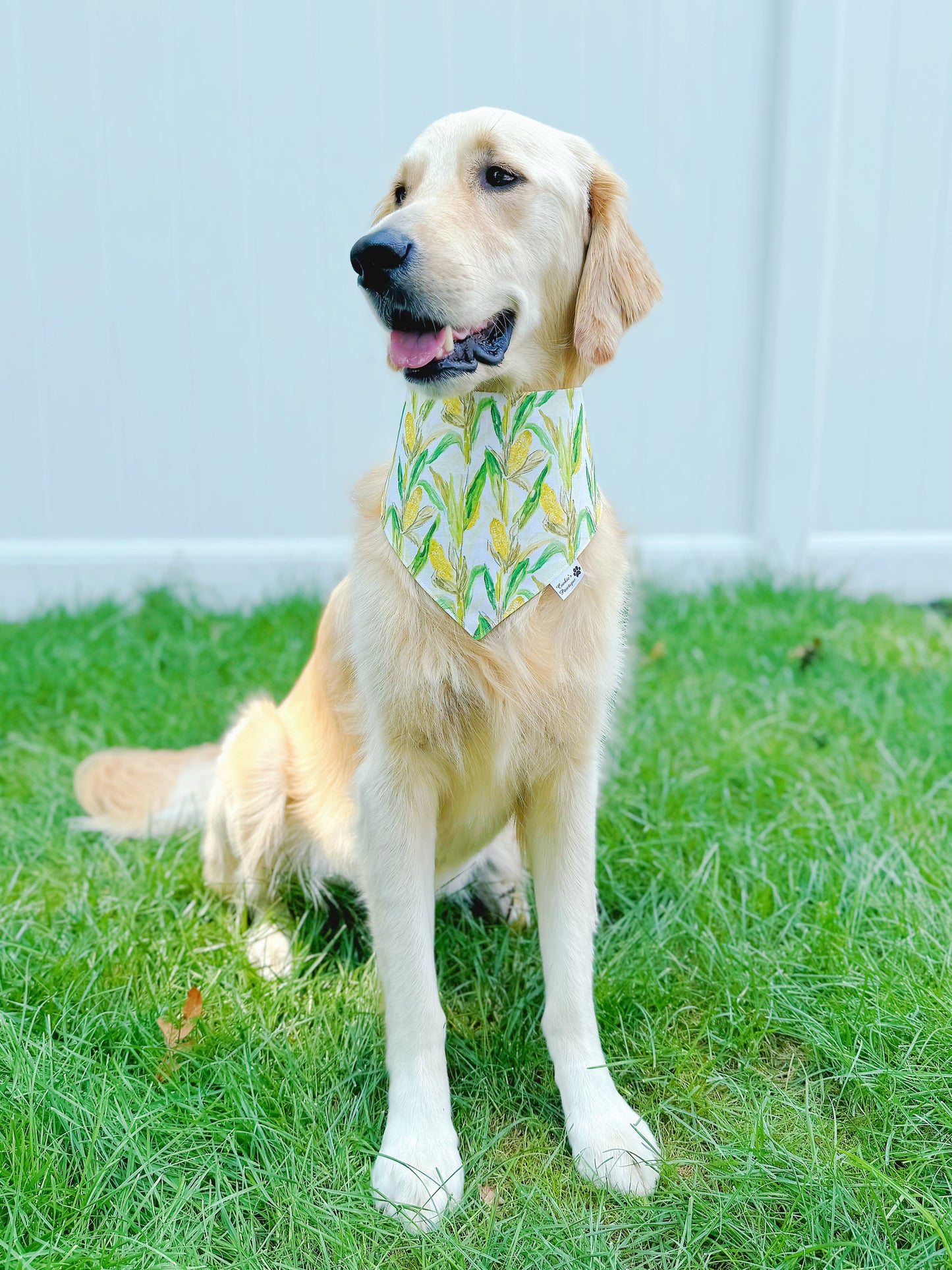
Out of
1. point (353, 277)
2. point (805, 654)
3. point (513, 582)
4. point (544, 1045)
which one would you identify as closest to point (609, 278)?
point (513, 582)

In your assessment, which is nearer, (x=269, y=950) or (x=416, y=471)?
(x=416, y=471)

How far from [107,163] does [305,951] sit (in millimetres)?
3282

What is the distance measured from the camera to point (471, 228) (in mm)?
1549

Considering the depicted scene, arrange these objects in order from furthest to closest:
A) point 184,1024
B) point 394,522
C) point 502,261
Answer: point 184,1024, point 394,522, point 502,261

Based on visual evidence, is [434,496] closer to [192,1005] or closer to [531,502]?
[531,502]

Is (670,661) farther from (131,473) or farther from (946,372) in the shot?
(131,473)

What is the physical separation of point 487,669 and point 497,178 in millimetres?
768

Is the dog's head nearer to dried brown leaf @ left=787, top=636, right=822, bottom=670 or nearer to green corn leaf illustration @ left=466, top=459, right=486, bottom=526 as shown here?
green corn leaf illustration @ left=466, top=459, right=486, bottom=526

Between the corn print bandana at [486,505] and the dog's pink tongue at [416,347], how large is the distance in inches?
4.2

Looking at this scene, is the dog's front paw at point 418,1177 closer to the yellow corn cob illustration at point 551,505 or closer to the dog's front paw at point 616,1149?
the dog's front paw at point 616,1149

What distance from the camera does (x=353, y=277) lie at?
407 cm

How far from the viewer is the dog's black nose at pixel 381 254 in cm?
146

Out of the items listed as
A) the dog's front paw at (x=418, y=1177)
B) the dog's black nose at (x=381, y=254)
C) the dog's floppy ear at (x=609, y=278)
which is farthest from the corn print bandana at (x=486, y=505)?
the dog's front paw at (x=418, y=1177)

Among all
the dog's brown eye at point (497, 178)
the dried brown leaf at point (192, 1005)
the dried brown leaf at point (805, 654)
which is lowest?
the dried brown leaf at point (805, 654)
